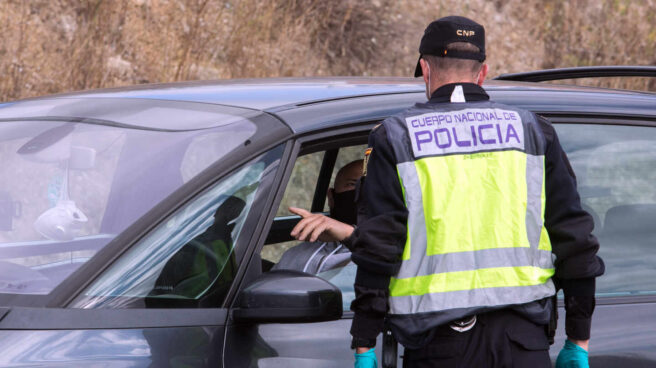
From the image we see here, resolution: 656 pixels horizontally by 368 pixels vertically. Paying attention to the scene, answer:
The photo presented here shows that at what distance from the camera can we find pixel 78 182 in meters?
2.55

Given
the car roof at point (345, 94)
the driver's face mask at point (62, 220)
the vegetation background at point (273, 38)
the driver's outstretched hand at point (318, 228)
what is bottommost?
the vegetation background at point (273, 38)

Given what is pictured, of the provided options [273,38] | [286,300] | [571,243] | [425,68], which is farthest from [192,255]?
[273,38]

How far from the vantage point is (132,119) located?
2641 millimetres

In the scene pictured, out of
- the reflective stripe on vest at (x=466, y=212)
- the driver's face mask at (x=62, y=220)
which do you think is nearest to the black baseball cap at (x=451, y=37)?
the reflective stripe on vest at (x=466, y=212)

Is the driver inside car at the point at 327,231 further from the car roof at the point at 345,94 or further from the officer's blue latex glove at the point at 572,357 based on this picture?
the officer's blue latex glove at the point at 572,357

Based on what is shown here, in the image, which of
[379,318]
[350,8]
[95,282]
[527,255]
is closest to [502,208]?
[527,255]

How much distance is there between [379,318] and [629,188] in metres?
1.09

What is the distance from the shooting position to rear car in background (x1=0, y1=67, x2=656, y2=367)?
2.15m

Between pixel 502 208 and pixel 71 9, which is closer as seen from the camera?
pixel 502 208

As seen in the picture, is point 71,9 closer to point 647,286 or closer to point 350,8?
point 350,8

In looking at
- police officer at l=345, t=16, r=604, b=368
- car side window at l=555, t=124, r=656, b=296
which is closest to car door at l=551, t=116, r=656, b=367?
car side window at l=555, t=124, r=656, b=296

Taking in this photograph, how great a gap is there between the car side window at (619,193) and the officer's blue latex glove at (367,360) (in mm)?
919

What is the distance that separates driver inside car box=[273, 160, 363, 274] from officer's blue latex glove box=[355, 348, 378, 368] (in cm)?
35

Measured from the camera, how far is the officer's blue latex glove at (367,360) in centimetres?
221
